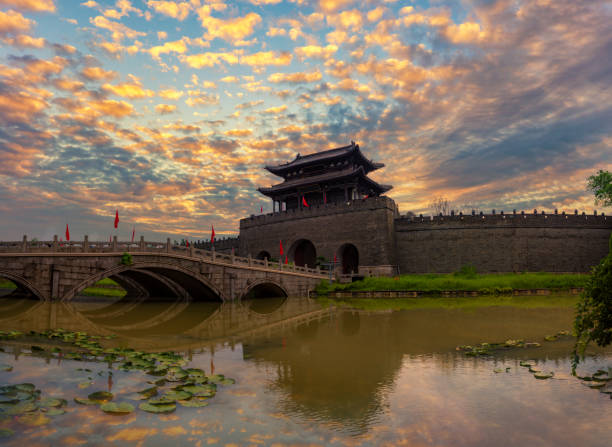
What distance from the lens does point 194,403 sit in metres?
4.75

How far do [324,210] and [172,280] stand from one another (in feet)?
49.7

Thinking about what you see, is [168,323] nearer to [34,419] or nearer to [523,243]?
[34,419]

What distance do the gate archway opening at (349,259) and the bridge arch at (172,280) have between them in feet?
49.5

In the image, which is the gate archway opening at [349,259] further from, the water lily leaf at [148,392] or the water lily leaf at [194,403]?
the water lily leaf at [194,403]

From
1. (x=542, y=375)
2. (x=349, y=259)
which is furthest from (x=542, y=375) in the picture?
(x=349, y=259)

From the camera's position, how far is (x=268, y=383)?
19.2ft

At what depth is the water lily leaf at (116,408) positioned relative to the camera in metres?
4.43

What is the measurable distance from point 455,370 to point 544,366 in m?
1.57

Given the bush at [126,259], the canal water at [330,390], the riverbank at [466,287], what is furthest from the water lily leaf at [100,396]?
the riverbank at [466,287]

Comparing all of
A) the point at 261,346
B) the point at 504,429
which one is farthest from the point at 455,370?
the point at 261,346

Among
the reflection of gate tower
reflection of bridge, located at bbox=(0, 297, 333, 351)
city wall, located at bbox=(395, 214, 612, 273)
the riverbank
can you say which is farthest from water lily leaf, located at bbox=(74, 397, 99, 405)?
city wall, located at bbox=(395, 214, 612, 273)

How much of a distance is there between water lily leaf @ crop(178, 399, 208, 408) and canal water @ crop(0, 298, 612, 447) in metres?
0.07

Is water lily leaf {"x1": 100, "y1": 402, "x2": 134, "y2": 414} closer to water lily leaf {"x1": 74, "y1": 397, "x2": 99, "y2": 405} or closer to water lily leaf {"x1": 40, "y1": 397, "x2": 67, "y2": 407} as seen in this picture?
water lily leaf {"x1": 74, "y1": 397, "x2": 99, "y2": 405}

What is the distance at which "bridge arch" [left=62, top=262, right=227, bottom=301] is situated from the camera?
16906mm
